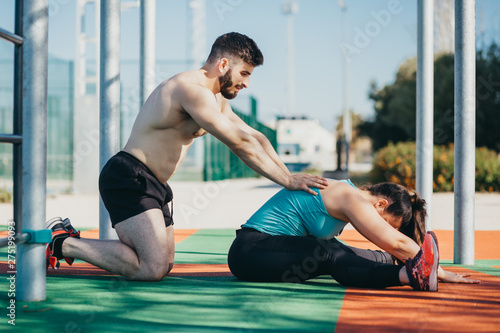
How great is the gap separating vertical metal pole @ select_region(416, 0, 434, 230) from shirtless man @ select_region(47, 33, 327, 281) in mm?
2589

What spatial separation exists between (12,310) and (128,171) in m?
1.18

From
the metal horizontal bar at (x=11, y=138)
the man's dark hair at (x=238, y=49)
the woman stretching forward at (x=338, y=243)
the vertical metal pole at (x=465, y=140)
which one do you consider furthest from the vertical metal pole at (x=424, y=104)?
the metal horizontal bar at (x=11, y=138)

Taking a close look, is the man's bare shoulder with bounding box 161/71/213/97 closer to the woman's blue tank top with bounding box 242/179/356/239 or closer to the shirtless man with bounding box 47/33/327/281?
the shirtless man with bounding box 47/33/327/281

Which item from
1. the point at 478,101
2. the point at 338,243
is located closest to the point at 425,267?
the point at 338,243

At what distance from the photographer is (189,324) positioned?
2.59m

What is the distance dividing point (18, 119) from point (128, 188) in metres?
0.85

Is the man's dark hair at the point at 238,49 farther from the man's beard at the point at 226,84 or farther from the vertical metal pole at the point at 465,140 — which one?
the vertical metal pole at the point at 465,140

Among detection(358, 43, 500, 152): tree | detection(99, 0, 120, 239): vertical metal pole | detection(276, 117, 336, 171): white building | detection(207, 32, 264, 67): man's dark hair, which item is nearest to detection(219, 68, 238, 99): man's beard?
detection(207, 32, 264, 67): man's dark hair

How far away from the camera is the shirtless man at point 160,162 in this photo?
3.63 meters

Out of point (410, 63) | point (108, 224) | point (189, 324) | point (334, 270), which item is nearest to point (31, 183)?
point (189, 324)

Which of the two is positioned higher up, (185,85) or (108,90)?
(108,90)

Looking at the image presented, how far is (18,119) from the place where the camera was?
3164mm

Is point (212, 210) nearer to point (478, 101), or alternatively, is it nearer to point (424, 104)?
point (424, 104)

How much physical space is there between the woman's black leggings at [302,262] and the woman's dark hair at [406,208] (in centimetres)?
31
